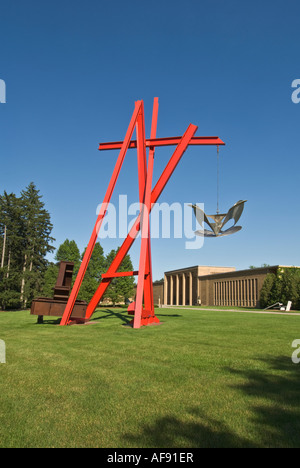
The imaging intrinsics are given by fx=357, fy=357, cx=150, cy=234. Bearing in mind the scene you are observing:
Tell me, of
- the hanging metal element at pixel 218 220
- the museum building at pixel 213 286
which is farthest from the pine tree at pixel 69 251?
the hanging metal element at pixel 218 220

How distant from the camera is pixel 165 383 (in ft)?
16.8

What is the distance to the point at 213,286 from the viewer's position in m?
66.5

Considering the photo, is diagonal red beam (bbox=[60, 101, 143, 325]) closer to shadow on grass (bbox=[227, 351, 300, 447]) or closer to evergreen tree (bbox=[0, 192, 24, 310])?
shadow on grass (bbox=[227, 351, 300, 447])

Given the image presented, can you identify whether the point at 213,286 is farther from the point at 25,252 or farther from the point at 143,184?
the point at 143,184

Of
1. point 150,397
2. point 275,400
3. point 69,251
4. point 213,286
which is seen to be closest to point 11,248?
point 69,251

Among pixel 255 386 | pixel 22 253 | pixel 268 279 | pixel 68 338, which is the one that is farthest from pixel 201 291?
pixel 255 386

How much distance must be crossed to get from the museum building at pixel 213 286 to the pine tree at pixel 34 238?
2988 centimetres

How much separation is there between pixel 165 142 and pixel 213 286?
53460 millimetres

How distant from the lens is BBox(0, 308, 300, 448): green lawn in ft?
10.8

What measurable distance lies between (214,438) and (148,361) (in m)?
3.54

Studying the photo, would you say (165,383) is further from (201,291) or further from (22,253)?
(201,291)

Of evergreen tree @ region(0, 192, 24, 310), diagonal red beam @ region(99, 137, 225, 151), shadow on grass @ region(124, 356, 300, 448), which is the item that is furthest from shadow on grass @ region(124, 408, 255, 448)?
evergreen tree @ region(0, 192, 24, 310)

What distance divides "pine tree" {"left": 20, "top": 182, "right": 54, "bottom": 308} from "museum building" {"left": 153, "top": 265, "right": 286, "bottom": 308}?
29877 millimetres
